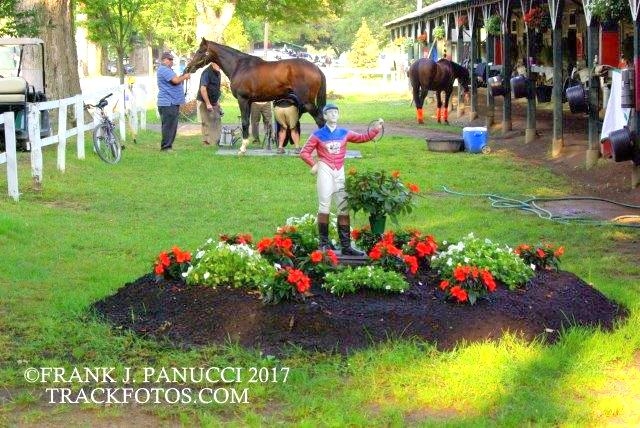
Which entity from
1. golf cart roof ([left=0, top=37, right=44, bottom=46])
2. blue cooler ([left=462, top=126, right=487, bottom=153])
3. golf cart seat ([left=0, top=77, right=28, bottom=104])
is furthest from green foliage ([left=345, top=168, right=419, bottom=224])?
blue cooler ([left=462, top=126, right=487, bottom=153])

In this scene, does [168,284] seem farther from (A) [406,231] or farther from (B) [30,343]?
(A) [406,231]

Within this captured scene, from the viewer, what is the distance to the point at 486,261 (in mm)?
7828

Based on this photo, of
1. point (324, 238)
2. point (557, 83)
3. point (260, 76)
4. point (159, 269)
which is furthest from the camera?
point (260, 76)

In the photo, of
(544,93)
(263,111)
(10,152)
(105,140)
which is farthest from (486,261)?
(544,93)

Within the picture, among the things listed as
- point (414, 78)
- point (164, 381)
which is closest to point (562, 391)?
point (164, 381)

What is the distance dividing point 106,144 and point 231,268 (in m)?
11.7

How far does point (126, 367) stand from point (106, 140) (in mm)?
12735

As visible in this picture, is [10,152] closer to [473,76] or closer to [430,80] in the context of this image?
[430,80]

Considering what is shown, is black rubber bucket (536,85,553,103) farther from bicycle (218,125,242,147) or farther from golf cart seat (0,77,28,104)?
golf cart seat (0,77,28,104)

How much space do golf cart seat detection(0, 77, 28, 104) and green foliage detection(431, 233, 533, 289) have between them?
12.1 meters

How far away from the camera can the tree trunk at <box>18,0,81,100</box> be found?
22578mm

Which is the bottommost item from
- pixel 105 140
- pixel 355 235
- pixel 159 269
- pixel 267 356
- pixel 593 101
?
pixel 267 356

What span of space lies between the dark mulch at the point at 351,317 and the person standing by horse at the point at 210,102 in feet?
47.6

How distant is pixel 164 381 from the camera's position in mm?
6508
